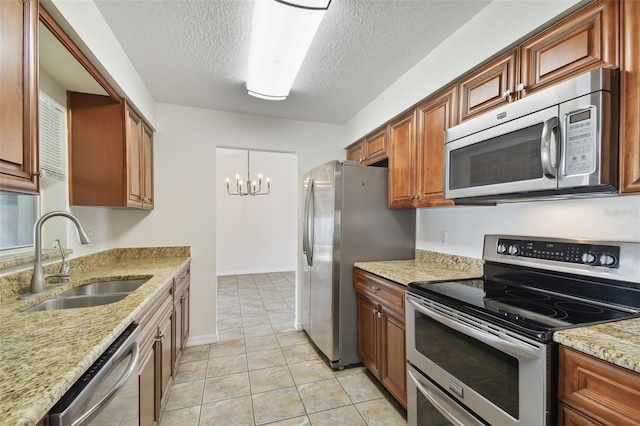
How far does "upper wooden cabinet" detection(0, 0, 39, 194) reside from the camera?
37.4 inches

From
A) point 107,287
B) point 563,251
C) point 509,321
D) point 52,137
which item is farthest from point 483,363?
point 52,137

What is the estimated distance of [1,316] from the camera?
117cm

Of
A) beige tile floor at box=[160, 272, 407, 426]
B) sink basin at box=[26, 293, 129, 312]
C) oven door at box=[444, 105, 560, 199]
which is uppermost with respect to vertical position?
oven door at box=[444, 105, 560, 199]

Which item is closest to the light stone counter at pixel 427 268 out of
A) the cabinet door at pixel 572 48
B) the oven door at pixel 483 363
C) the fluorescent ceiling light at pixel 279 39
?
the oven door at pixel 483 363

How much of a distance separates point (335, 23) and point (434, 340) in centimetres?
189

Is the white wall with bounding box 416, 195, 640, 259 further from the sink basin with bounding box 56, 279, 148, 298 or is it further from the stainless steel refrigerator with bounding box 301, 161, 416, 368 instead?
the sink basin with bounding box 56, 279, 148, 298

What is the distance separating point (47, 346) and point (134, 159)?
180 centimetres

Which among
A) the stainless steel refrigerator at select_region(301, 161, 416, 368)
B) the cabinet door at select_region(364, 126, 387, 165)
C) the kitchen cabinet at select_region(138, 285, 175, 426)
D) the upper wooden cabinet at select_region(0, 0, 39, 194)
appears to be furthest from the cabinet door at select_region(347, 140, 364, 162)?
the upper wooden cabinet at select_region(0, 0, 39, 194)

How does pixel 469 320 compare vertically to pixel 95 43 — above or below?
below

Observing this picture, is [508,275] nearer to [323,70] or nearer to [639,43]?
[639,43]

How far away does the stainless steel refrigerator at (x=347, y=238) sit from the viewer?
248 centimetres

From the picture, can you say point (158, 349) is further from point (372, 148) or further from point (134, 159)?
point (372, 148)

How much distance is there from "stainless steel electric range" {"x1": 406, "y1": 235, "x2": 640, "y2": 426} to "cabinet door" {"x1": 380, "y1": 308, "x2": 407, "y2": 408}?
0.18 metres

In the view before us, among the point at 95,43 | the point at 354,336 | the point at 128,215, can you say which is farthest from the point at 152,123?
the point at 354,336
